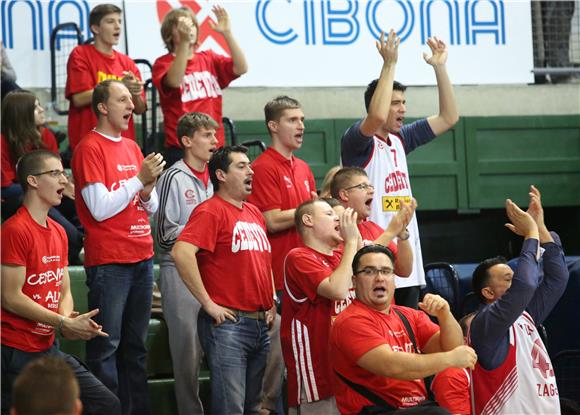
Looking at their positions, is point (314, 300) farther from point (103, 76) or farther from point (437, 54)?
point (103, 76)

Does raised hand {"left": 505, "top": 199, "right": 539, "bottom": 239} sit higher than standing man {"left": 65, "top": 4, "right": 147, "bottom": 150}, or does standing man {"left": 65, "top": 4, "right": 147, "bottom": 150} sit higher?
standing man {"left": 65, "top": 4, "right": 147, "bottom": 150}

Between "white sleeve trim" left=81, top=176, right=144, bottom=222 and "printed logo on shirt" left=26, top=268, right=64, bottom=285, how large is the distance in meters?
0.48

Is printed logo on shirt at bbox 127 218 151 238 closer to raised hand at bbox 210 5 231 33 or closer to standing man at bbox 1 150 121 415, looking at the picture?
standing man at bbox 1 150 121 415

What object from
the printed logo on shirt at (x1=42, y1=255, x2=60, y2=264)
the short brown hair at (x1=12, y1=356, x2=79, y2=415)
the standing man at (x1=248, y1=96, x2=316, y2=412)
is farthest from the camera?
the standing man at (x1=248, y1=96, x2=316, y2=412)

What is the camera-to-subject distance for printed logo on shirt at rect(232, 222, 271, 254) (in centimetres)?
645

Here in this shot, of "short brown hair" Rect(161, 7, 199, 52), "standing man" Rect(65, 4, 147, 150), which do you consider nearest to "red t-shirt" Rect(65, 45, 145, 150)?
"standing man" Rect(65, 4, 147, 150)

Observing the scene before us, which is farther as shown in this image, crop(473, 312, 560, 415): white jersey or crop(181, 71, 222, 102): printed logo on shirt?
crop(181, 71, 222, 102): printed logo on shirt

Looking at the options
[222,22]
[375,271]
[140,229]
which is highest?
[222,22]

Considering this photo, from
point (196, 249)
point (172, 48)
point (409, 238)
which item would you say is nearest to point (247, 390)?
point (196, 249)

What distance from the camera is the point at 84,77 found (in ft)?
27.7

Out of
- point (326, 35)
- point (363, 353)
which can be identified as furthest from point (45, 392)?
point (326, 35)

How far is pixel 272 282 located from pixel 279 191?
0.87 meters

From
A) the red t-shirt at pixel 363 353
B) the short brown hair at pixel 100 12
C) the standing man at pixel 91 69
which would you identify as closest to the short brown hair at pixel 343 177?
the red t-shirt at pixel 363 353

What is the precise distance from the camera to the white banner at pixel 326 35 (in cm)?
1012
